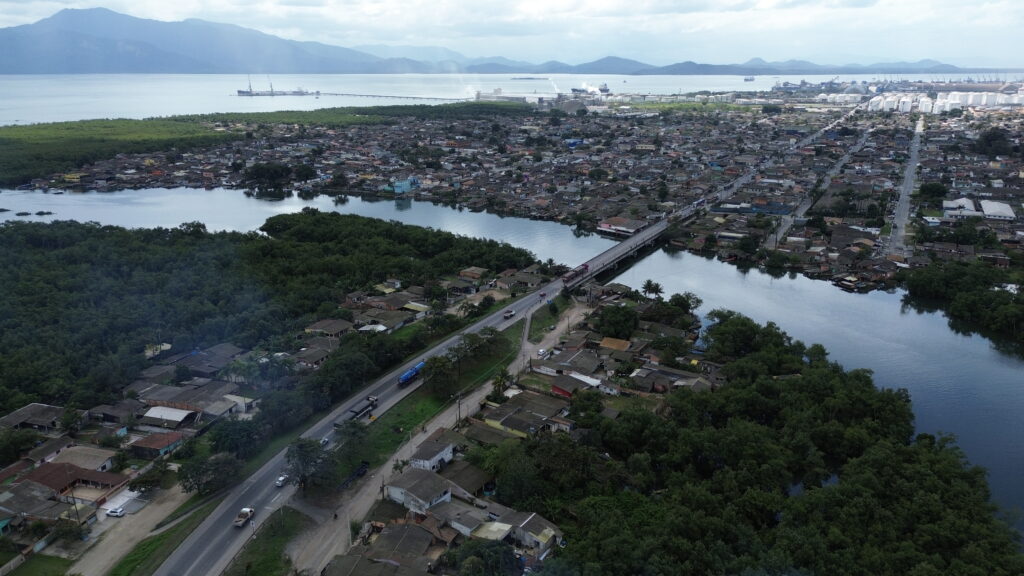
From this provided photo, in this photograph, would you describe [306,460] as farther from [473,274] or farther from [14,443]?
[473,274]

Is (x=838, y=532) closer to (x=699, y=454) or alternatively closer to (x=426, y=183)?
(x=699, y=454)

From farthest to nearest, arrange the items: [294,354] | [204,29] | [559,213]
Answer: [204,29] < [559,213] < [294,354]

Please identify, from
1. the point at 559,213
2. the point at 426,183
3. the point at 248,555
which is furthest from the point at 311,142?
the point at 248,555

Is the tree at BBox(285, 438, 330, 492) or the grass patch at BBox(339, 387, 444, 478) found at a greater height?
the tree at BBox(285, 438, 330, 492)

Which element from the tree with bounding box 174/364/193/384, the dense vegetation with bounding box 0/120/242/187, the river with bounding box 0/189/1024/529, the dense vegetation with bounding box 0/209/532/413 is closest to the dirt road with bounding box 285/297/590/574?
the dense vegetation with bounding box 0/209/532/413

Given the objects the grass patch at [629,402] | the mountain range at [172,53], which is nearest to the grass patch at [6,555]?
the grass patch at [629,402]

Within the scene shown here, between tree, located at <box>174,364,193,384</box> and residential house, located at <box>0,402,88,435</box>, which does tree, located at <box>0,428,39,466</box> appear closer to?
residential house, located at <box>0,402,88,435</box>
